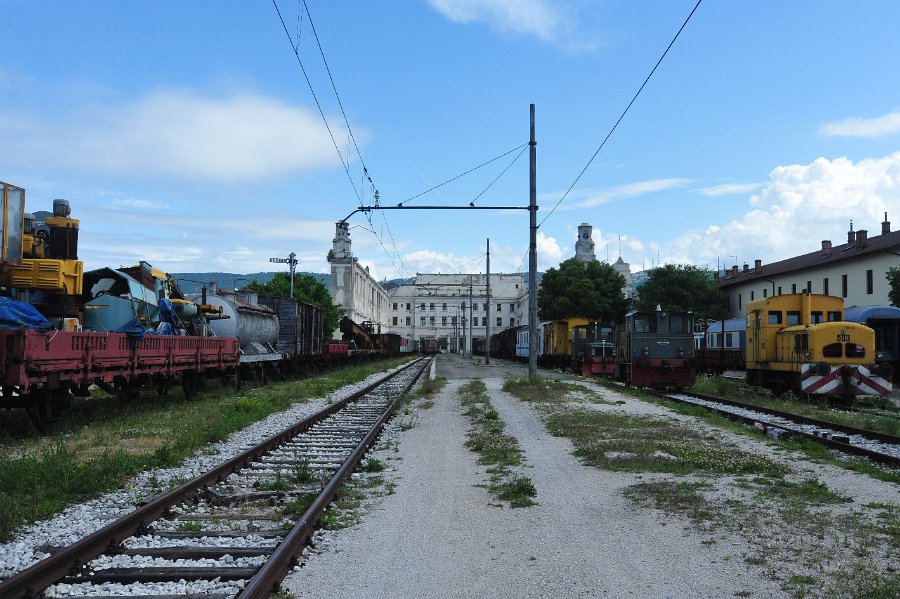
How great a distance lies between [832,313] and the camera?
2183cm

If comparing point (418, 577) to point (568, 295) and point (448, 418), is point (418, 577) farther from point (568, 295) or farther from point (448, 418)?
point (568, 295)

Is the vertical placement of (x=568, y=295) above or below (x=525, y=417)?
above

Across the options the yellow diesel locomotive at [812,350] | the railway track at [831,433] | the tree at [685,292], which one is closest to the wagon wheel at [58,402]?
the railway track at [831,433]

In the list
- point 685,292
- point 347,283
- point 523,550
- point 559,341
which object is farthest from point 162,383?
point 347,283

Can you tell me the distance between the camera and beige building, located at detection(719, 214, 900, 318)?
4447 centimetres

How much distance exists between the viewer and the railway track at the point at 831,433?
36.8 ft

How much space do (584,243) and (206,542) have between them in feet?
359

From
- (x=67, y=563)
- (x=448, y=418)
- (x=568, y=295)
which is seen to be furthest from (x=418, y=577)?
(x=568, y=295)

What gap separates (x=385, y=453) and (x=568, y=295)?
5981 centimetres

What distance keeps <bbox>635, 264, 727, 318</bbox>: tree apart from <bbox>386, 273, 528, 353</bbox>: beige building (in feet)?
212

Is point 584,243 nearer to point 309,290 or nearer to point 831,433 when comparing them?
point 309,290

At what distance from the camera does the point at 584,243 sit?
113 m

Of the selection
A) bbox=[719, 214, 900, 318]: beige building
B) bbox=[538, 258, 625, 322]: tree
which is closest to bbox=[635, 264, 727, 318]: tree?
bbox=[719, 214, 900, 318]: beige building

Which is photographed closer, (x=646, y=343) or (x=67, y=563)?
(x=67, y=563)
